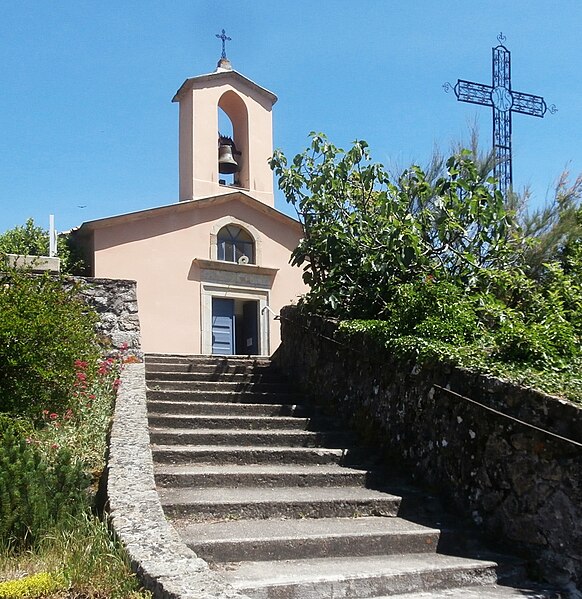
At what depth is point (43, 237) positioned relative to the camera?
19.4m

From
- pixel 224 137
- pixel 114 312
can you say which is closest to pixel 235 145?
pixel 224 137

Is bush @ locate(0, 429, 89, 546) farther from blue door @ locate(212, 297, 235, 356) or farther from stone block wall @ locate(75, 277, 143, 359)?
blue door @ locate(212, 297, 235, 356)

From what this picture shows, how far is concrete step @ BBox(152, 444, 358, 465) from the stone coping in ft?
1.08

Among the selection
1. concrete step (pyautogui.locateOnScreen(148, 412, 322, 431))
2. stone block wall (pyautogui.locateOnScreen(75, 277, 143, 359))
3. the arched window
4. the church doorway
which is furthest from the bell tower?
concrete step (pyautogui.locateOnScreen(148, 412, 322, 431))

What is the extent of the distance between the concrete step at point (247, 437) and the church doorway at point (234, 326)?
9.08 m

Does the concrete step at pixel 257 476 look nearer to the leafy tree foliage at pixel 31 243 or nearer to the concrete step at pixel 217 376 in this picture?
the concrete step at pixel 217 376

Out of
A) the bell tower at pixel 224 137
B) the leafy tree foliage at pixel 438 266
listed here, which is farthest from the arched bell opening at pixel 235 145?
the leafy tree foliage at pixel 438 266

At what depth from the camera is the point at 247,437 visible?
640 centimetres

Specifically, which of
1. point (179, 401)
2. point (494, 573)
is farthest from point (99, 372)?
point (494, 573)

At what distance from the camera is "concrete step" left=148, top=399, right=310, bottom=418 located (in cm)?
696

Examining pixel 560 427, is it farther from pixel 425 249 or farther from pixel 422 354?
pixel 425 249

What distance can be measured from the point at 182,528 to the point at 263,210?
1275cm

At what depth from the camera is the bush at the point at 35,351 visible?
634cm

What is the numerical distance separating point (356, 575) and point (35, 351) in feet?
12.7
